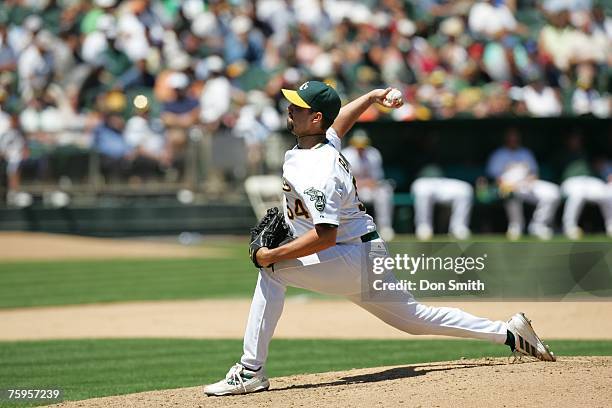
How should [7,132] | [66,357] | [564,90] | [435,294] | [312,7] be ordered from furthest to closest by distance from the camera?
[312,7] < [564,90] < [7,132] < [66,357] < [435,294]

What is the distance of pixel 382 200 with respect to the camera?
748 inches

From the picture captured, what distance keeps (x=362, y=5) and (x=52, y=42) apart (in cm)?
616

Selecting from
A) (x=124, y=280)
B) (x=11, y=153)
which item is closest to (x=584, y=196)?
(x=124, y=280)

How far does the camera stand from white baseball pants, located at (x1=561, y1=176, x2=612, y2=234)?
61.4 feet

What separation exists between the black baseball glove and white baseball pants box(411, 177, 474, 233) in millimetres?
12963

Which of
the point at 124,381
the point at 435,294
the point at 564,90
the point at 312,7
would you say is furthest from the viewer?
the point at 312,7

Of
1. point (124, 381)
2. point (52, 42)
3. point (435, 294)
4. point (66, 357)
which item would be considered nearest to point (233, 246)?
point (52, 42)

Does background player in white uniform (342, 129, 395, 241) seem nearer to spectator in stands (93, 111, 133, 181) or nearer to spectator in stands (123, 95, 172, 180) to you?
spectator in stands (123, 95, 172, 180)

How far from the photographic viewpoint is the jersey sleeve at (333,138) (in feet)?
20.6

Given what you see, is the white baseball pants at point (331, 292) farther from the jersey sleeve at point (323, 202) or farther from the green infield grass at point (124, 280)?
the green infield grass at point (124, 280)

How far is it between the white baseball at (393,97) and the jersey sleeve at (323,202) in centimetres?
87

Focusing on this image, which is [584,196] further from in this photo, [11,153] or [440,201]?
[11,153]

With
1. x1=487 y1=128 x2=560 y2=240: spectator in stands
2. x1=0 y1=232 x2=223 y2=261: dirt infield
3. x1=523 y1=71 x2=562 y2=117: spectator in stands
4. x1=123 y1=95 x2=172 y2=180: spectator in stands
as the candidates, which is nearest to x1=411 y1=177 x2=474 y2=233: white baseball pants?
x1=487 y1=128 x2=560 y2=240: spectator in stands

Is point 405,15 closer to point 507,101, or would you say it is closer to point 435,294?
point 507,101
